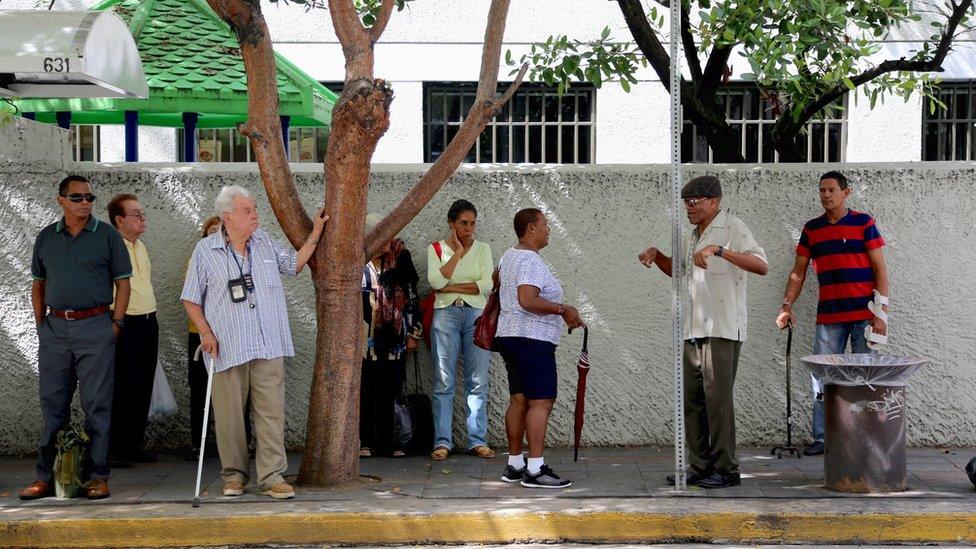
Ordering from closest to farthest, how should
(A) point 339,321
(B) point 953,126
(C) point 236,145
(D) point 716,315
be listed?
(D) point 716,315 < (A) point 339,321 < (B) point 953,126 < (C) point 236,145

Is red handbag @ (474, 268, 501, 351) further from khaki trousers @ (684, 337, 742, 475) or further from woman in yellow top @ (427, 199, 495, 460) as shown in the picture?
khaki trousers @ (684, 337, 742, 475)

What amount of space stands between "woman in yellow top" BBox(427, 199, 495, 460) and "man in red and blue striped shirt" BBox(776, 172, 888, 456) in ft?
6.80

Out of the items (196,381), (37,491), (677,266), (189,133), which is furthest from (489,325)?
(189,133)

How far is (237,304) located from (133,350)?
139 centimetres

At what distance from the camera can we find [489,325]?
7539 mm

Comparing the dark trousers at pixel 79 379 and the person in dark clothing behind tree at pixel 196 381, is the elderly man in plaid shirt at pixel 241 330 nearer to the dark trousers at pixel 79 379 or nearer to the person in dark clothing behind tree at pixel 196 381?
the dark trousers at pixel 79 379

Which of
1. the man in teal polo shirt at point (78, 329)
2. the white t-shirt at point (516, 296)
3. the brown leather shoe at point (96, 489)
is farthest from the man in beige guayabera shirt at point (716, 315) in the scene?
the brown leather shoe at point (96, 489)

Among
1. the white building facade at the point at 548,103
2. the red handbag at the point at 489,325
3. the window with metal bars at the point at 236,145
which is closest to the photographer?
the red handbag at the point at 489,325

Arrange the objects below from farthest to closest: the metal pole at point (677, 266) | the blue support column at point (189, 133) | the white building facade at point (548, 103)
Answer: the white building facade at point (548, 103) < the blue support column at point (189, 133) < the metal pole at point (677, 266)

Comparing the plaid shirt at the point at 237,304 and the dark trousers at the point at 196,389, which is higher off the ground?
the plaid shirt at the point at 237,304

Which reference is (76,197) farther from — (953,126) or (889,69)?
(953,126)

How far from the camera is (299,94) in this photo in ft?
37.6

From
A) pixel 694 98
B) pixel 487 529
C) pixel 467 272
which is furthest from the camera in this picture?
pixel 694 98

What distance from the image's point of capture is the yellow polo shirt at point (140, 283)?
807 cm
